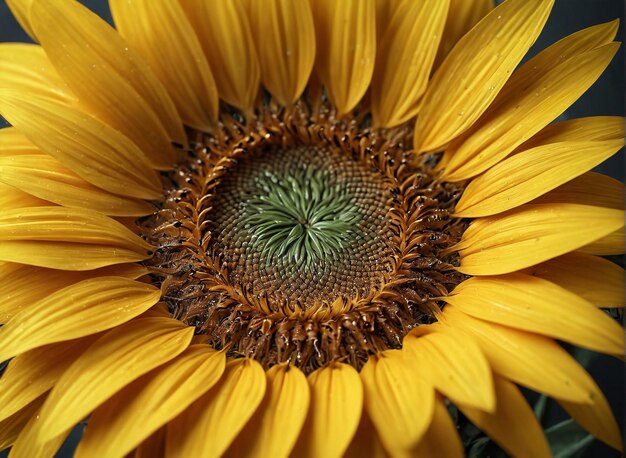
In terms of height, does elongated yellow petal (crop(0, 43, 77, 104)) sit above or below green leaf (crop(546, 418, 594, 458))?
above

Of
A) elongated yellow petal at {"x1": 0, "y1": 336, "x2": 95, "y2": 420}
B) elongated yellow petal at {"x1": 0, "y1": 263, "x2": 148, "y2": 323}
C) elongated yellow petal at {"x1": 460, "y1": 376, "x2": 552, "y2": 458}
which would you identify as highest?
elongated yellow petal at {"x1": 0, "y1": 263, "x2": 148, "y2": 323}

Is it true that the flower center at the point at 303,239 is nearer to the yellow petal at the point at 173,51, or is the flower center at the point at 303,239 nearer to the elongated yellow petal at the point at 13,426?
the yellow petal at the point at 173,51

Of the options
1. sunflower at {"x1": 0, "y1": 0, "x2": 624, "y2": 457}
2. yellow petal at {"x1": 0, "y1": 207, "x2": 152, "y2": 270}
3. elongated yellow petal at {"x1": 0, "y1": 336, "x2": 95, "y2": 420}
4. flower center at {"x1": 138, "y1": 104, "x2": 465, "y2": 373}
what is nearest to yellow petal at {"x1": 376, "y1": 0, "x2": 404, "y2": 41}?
sunflower at {"x1": 0, "y1": 0, "x2": 624, "y2": 457}

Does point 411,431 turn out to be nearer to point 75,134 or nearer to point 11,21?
point 75,134

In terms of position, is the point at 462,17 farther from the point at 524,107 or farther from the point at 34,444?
the point at 34,444

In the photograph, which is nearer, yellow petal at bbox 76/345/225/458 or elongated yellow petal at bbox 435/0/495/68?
yellow petal at bbox 76/345/225/458

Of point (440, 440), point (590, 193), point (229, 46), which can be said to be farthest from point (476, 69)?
point (440, 440)

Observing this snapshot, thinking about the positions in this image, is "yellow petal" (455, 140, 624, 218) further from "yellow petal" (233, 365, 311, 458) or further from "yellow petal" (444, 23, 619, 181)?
"yellow petal" (233, 365, 311, 458)
